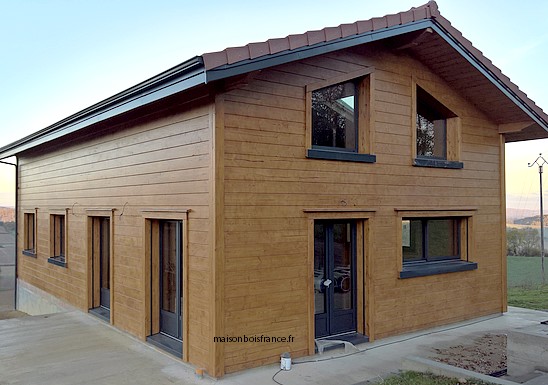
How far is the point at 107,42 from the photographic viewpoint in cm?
1445

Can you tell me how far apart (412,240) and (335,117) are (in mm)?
2622

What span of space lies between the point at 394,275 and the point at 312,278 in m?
1.73

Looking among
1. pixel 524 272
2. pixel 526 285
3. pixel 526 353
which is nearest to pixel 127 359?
pixel 526 353

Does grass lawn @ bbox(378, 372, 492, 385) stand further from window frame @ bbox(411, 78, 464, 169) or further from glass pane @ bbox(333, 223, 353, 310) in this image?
window frame @ bbox(411, 78, 464, 169)

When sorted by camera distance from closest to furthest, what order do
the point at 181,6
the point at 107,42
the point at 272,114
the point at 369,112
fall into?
the point at 272,114
the point at 369,112
the point at 181,6
the point at 107,42

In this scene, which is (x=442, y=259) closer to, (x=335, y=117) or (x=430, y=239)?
(x=430, y=239)

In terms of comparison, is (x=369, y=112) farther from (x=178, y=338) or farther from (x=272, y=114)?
(x=178, y=338)

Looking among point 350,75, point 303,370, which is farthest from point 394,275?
point 350,75

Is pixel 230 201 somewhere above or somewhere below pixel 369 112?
below

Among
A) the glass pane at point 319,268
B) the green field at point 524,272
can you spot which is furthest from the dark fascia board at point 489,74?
the green field at point 524,272

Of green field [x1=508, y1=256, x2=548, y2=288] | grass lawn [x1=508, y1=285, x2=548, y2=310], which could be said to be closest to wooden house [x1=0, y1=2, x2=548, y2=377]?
grass lawn [x1=508, y1=285, x2=548, y2=310]

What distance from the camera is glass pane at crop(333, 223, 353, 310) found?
6.86 metres

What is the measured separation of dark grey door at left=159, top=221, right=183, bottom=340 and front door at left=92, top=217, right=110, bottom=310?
2391 millimetres

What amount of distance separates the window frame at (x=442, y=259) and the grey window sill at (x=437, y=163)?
75 cm
